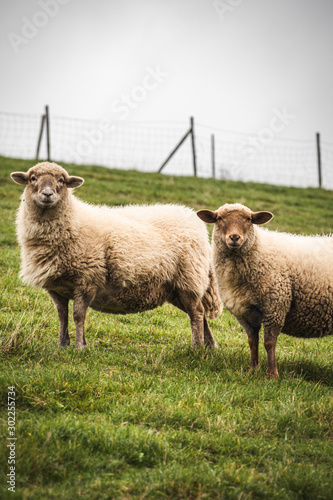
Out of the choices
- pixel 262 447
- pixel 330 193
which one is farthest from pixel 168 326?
pixel 330 193

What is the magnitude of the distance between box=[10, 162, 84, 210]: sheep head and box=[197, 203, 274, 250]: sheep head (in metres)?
1.68

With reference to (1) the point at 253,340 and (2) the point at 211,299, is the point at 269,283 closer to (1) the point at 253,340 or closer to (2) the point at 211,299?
(1) the point at 253,340

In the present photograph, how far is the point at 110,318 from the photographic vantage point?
643 centimetres

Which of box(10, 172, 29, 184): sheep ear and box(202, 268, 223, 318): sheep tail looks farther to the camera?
box(202, 268, 223, 318): sheep tail

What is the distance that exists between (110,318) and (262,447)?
3609 millimetres

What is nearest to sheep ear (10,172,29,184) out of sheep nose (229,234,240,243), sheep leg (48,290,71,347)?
sheep leg (48,290,71,347)

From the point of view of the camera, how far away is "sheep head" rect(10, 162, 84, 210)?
4.98 meters

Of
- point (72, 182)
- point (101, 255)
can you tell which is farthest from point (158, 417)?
point (72, 182)

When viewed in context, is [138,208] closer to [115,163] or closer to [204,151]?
[115,163]

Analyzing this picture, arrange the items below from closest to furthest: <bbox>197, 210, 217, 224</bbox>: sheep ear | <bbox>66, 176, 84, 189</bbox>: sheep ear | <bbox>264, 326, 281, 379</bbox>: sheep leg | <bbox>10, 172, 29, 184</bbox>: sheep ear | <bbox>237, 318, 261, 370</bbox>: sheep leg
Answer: <bbox>264, 326, 281, 379</bbox>: sheep leg → <bbox>237, 318, 261, 370</bbox>: sheep leg → <bbox>197, 210, 217, 224</bbox>: sheep ear → <bbox>10, 172, 29, 184</bbox>: sheep ear → <bbox>66, 176, 84, 189</bbox>: sheep ear

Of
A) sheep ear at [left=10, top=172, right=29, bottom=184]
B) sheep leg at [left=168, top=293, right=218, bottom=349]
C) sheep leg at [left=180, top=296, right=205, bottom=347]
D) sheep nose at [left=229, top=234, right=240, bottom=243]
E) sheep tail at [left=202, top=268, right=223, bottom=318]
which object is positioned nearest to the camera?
sheep nose at [left=229, top=234, right=240, bottom=243]

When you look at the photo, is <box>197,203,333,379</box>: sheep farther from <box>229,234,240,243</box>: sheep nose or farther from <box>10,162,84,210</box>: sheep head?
<box>10,162,84,210</box>: sheep head

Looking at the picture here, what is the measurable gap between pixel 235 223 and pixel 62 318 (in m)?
2.14

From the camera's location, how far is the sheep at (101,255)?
4.95m
